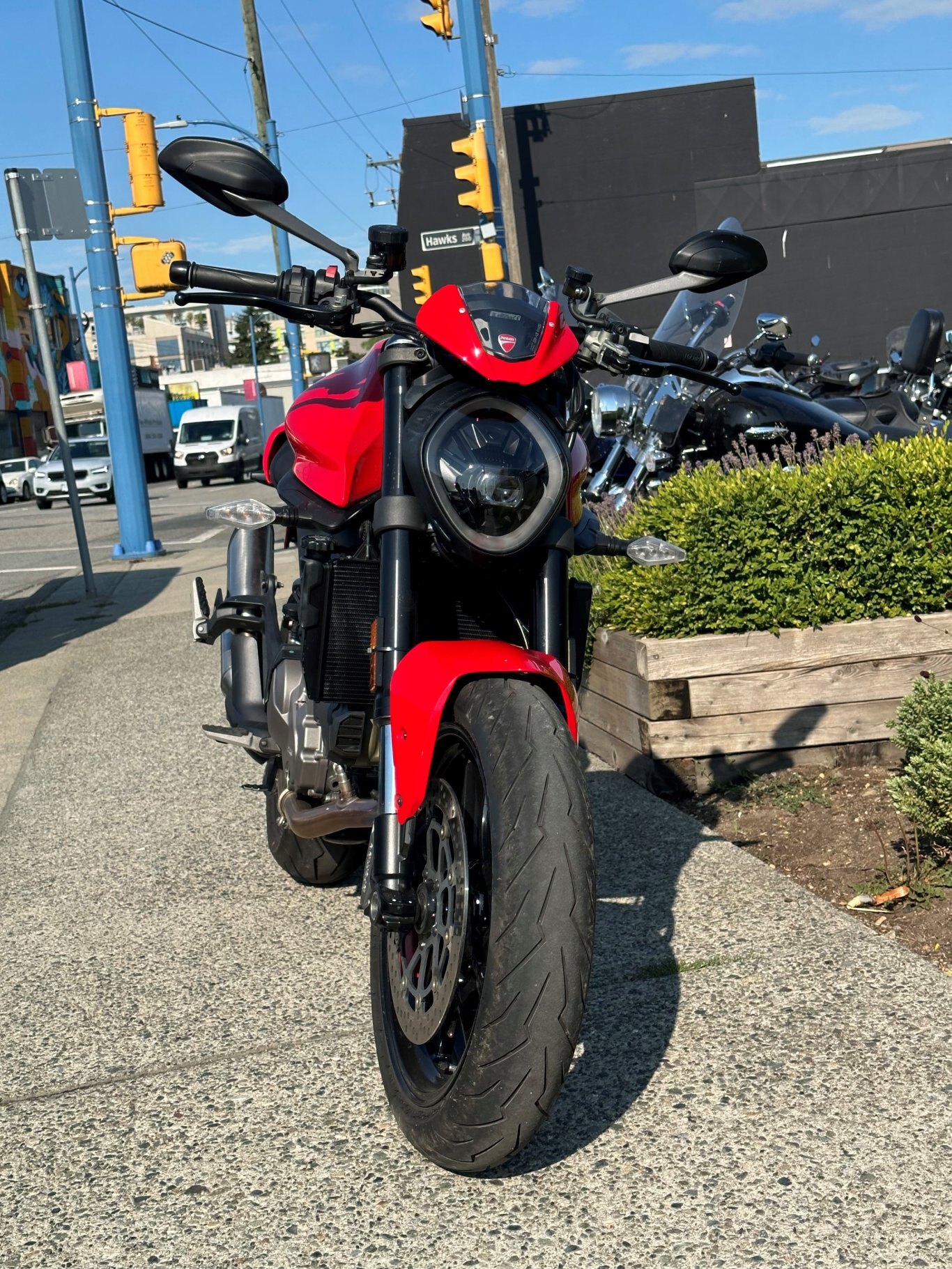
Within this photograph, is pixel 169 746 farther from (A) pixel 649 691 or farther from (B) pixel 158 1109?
(B) pixel 158 1109

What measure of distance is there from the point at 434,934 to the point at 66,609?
9336 millimetres

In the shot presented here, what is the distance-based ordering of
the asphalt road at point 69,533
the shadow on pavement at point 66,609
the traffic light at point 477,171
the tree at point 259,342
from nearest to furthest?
the shadow on pavement at point 66,609 < the traffic light at point 477,171 < the asphalt road at point 69,533 < the tree at point 259,342

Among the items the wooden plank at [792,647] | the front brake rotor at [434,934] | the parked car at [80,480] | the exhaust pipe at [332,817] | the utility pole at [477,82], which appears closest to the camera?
the front brake rotor at [434,934]

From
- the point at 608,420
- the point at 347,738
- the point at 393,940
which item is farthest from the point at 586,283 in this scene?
the point at 608,420

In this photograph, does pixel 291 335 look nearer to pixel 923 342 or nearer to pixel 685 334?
pixel 923 342

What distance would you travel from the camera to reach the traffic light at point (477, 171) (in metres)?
14.6

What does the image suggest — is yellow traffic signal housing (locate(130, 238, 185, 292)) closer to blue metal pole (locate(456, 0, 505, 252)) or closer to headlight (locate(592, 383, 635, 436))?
blue metal pole (locate(456, 0, 505, 252))

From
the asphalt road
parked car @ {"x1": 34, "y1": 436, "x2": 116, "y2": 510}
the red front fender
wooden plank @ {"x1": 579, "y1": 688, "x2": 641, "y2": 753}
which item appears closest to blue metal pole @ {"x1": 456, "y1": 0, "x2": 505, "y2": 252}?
the asphalt road

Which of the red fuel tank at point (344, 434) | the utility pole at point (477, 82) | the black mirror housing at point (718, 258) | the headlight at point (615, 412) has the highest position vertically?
the utility pole at point (477, 82)

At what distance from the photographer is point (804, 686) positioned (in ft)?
15.9

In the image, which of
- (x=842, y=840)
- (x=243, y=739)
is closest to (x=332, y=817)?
(x=243, y=739)

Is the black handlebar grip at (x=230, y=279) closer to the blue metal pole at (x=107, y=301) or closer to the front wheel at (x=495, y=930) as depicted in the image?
the front wheel at (x=495, y=930)

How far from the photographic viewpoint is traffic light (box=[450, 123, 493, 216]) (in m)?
14.6

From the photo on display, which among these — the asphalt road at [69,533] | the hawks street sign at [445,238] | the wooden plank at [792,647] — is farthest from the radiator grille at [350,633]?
the asphalt road at [69,533]
